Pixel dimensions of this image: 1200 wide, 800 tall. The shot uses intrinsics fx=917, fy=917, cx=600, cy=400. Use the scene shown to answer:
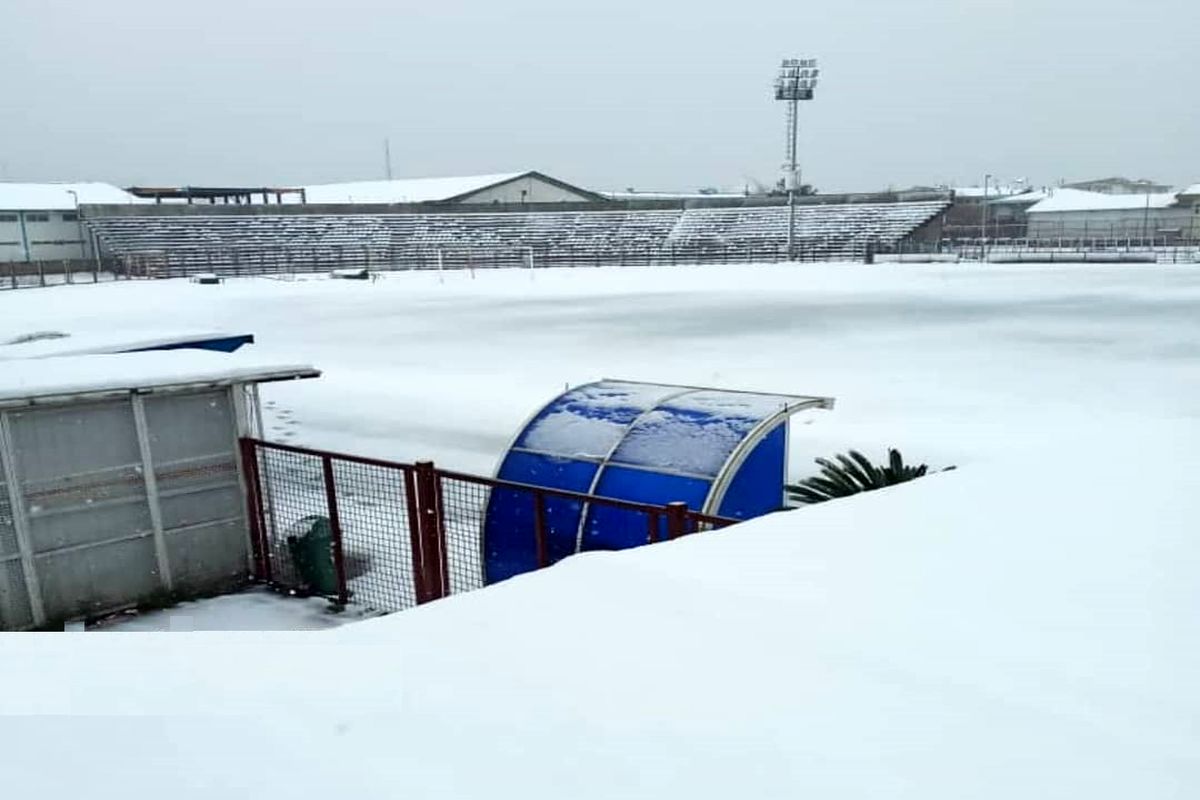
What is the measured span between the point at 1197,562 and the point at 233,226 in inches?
2430

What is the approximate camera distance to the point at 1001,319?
74.9 ft

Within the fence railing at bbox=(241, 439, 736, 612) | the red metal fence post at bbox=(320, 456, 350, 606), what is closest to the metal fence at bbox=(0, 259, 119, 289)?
the fence railing at bbox=(241, 439, 736, 612)

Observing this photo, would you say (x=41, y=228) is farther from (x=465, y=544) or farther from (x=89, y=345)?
(x=465, y=544)

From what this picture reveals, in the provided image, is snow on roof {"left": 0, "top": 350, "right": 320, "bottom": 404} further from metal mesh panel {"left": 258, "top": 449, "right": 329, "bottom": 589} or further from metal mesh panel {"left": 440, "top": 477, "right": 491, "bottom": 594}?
metal mesh panel {"left": 440, "top": 477, "right": 491, "bottom": 594}

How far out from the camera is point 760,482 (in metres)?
7.29

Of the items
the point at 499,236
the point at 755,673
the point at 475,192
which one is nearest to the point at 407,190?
the point at 475,192

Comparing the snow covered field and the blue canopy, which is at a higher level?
the snow covered field

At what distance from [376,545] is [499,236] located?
2123 inches

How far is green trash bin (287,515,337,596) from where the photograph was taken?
7.39 m

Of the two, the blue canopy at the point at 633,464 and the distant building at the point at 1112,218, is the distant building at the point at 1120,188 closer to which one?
the distant building at the point at 1112,218

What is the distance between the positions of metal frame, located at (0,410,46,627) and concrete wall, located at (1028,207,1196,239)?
207ft

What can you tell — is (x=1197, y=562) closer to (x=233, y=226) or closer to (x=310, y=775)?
(x=310, y=775)

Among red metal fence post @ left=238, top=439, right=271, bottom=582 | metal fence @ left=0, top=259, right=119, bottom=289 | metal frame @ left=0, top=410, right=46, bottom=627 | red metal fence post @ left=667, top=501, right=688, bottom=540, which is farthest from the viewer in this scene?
metal fence @ left=0, top=259, right=119, bottom=289

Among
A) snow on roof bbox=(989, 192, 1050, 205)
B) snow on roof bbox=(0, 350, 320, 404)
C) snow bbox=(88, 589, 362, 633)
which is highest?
snow on roof bbox=(989, 192, 1050, 205)
